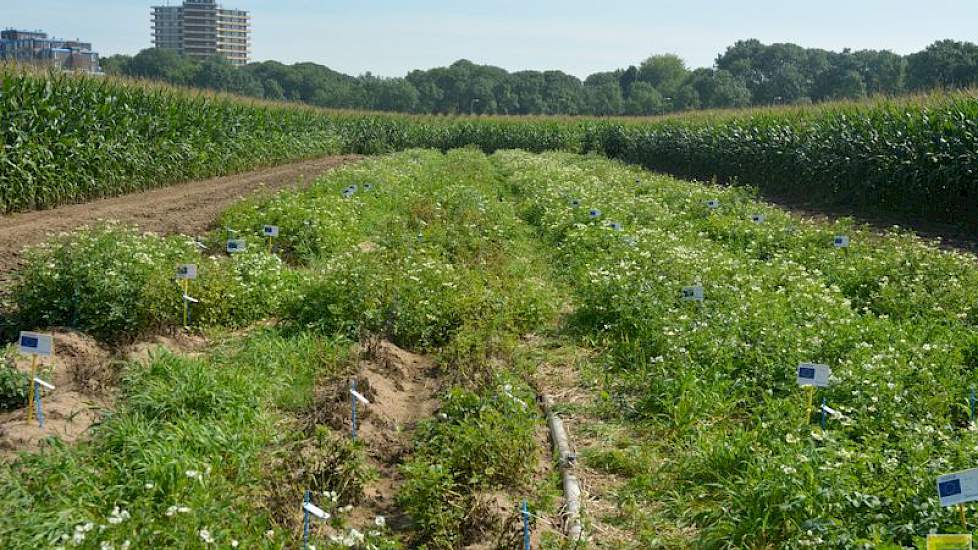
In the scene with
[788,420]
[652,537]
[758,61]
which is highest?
[758,61]

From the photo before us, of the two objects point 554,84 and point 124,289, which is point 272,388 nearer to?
point 124,289

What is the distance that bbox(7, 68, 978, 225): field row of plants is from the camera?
49.8 feet

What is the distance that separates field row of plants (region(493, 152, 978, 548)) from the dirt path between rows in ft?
22.3

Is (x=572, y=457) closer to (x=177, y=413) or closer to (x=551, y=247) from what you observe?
(x=177, y=413)

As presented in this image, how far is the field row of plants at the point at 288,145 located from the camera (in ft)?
49.8

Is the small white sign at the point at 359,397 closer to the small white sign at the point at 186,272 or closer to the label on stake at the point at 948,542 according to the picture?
the small white sign at the point at 186,272

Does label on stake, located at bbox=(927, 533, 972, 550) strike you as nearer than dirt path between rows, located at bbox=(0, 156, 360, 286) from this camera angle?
Yes

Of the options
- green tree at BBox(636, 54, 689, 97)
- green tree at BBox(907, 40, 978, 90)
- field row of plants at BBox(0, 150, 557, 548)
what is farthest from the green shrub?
green tree at BBox(636, 54, 689, 97)

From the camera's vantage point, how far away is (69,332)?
6.66 metres

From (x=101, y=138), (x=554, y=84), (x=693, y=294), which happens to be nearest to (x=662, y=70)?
(x=554, y=84)

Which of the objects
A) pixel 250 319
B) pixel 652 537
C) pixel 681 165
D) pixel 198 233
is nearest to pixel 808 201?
pixel 681 165

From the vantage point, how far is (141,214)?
48.5 feet

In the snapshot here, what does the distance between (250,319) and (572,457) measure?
389 cm

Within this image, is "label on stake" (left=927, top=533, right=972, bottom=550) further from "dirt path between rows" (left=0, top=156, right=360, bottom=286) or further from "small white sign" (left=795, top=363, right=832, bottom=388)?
"dirt path between rows" (left=0, top=156, right=360, bottom=286)
